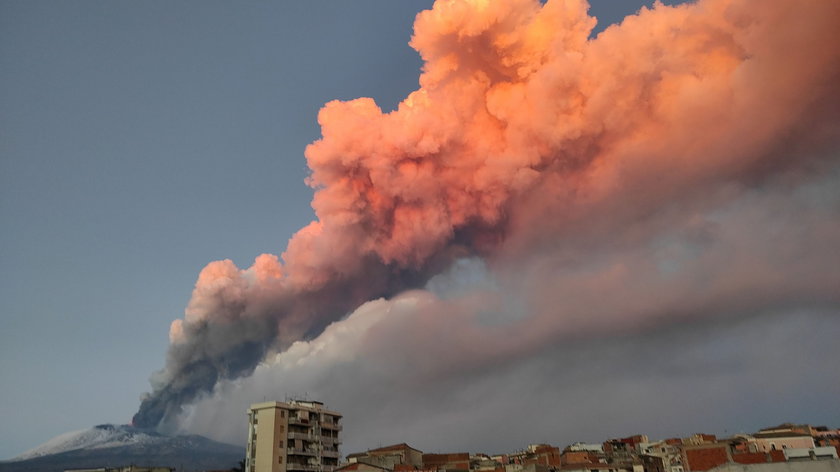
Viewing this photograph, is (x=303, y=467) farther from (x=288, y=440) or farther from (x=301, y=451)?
(x=288, y=440)

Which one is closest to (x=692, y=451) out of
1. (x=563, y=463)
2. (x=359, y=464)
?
(x=563, y=463)

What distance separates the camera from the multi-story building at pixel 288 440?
90.1 meters

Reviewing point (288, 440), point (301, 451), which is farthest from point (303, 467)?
point (288, 440)

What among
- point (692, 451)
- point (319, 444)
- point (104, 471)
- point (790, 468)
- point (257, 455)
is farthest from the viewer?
point (319, 444)

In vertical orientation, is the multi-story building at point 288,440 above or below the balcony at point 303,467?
above

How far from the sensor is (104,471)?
84.7 m

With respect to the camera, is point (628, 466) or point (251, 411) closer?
point (628, 466)

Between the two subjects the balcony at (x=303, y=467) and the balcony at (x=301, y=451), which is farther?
the balcony at (x=301, y=451)

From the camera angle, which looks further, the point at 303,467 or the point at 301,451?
the point at 301,451

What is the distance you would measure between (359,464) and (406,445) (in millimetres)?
17209

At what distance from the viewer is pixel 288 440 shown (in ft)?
305

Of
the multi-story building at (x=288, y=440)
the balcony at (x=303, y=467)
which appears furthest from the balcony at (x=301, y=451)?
the balcony at (x=303, y=467)

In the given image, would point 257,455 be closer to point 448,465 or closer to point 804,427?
point 448,465

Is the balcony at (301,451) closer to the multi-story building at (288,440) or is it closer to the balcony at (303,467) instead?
the multi-story building at (288,440)
